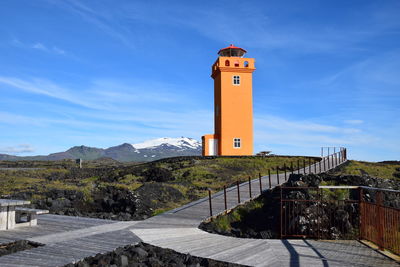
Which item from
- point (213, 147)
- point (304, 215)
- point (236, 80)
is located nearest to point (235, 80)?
point (236, 80)

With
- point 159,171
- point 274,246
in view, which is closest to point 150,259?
point 274,246

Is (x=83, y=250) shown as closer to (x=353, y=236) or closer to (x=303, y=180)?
(x=353, y=236)

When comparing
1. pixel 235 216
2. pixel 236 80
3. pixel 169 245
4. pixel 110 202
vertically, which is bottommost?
Result: pixel 235 216

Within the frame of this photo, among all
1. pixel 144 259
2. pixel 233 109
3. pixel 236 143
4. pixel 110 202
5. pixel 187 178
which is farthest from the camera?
pixel 236 143

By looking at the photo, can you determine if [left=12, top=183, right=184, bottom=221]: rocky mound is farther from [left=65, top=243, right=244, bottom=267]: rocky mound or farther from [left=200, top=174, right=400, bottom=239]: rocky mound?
[left=65, top=243, right=244, bottom=267]: rocky mound

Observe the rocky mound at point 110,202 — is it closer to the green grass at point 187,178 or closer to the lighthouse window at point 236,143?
the green grass at point 187,178

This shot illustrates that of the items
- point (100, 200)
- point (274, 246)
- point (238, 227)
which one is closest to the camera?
point (274, 246)

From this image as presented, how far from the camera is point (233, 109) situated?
35.2 m

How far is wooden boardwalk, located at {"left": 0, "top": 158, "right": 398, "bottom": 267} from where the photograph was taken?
658cm

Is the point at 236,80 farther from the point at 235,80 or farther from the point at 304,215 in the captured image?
the point at 304,215

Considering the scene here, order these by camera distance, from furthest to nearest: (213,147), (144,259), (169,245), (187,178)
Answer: (213,147)
(187,178)
(169,245)
(144,259)

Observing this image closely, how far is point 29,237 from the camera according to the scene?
8.05 metres

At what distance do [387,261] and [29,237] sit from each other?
7.71 m

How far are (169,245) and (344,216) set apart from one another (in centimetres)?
633
